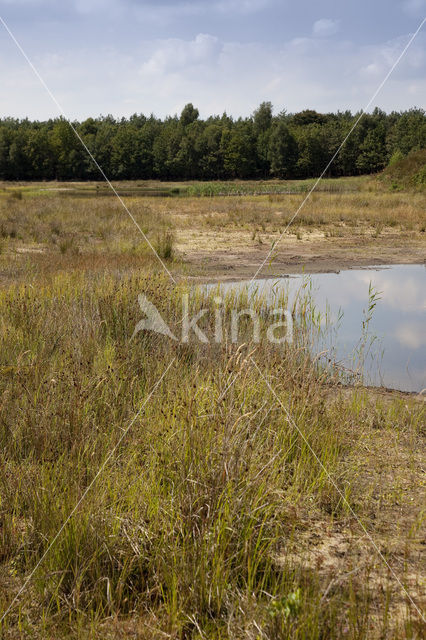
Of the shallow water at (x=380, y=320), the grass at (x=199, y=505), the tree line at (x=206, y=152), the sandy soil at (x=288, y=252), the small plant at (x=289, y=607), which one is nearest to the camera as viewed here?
the small plant at (x=289, y=607)

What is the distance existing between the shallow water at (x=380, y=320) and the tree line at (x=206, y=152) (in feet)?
185

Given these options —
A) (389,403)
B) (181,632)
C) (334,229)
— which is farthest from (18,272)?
(334,229)

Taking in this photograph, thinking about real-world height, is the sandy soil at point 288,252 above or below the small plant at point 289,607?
above

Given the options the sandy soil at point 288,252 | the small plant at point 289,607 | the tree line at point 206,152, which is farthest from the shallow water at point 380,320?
the tree line at point 206,152

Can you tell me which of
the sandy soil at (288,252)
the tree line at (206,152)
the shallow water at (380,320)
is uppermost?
the tree line at (206,152)

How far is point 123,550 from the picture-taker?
279cm

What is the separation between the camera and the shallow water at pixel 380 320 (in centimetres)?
672

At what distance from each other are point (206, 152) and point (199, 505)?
75105 millimetres

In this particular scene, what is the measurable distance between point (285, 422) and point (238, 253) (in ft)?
38.4

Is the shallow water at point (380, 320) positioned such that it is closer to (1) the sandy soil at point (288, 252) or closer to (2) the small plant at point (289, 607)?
(1) the sandy soil at point (288, 252)

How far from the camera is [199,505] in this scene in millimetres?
2971

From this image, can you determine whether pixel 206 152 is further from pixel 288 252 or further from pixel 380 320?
pixel 380 320

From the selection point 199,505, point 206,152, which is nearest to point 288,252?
point 199,505

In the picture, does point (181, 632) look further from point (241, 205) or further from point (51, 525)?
point (241, 205)
